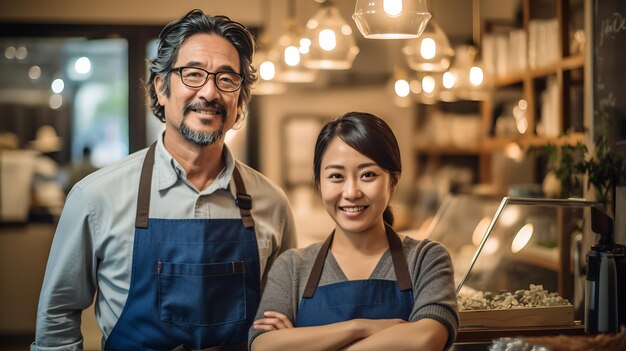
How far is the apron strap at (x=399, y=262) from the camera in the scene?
231 centimetres

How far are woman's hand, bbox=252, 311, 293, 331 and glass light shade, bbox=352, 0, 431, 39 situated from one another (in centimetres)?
101

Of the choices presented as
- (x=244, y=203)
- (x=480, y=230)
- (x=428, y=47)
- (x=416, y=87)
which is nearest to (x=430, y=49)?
(x=428, y=47)

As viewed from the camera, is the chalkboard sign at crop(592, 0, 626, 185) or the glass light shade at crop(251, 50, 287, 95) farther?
the glass light shade at crop(251, 50, 287, 95)

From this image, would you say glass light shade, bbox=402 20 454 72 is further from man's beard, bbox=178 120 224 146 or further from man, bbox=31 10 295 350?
man's beard, bbox=178 120 224 146

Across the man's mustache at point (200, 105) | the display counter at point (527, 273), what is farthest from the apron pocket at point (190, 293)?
the display counter at point (527, 273)

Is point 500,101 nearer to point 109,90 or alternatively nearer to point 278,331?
point 109,90

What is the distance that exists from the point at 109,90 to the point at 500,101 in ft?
12.1

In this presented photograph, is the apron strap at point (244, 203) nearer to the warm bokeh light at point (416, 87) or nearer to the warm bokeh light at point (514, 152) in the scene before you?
the warm bokeh light at point (514, 152)

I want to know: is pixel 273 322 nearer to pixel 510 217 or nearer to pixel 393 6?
pixel 393 6

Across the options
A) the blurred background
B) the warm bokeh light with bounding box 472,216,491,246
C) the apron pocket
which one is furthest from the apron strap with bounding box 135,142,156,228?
the blurred background

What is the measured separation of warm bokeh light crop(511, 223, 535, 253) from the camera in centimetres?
335

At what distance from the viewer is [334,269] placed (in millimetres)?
2375

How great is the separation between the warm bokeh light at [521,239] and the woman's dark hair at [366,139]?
3.84ft

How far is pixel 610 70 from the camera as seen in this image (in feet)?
11.6
